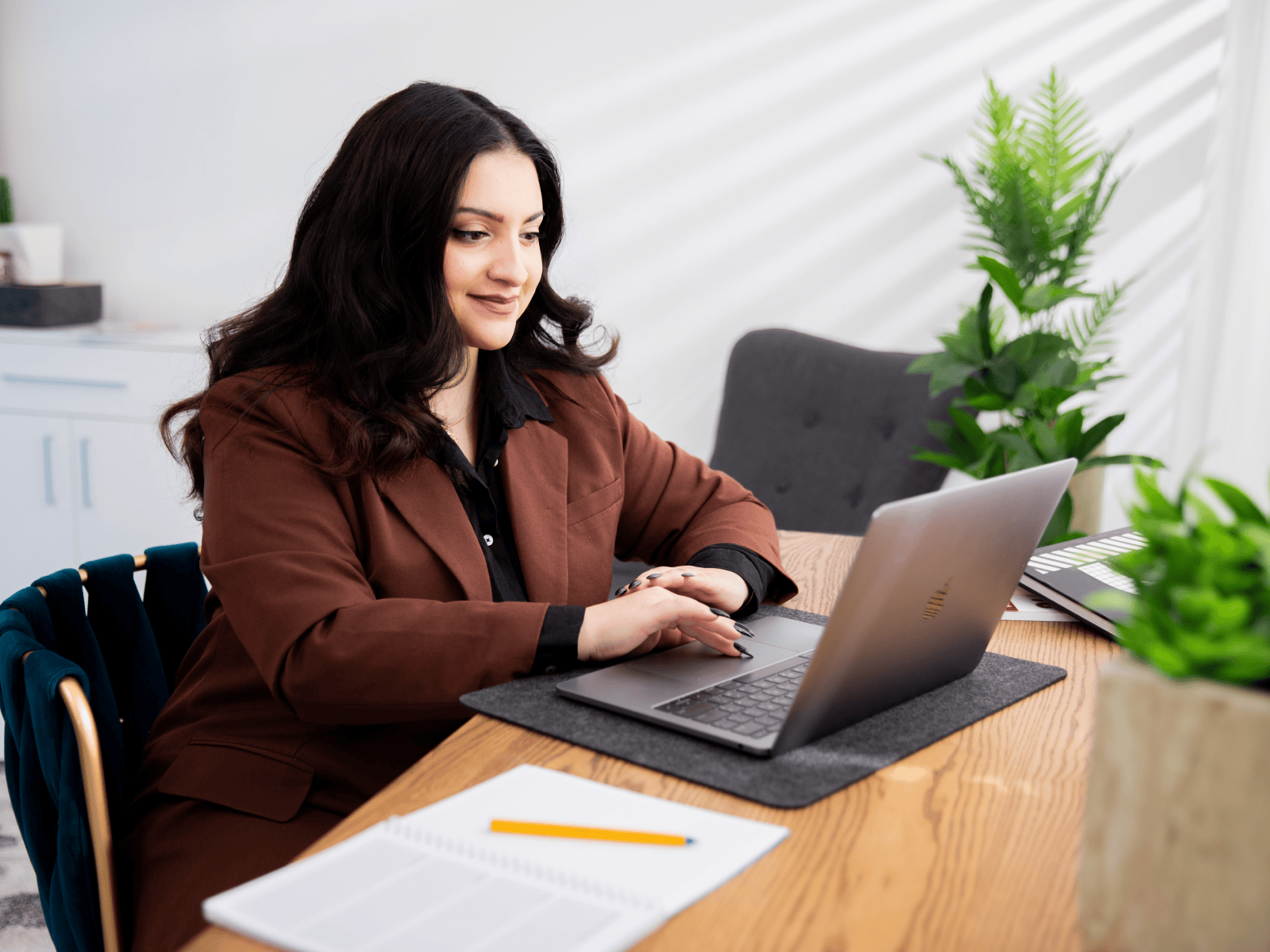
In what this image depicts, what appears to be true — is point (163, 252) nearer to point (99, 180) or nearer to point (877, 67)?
point (99, 180)

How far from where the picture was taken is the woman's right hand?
109 centimetres

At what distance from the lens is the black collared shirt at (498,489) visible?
1.32 meters

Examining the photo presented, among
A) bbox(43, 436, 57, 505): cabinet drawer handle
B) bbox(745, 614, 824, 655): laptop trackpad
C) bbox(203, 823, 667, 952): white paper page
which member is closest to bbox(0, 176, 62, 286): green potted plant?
bbox(43, 436, 57, 505): cabinet drawer handle

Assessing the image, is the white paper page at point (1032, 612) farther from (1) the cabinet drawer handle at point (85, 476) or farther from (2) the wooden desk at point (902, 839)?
(1) the cabinet drawer handle at point (85, 476)

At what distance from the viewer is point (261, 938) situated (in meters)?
0.62

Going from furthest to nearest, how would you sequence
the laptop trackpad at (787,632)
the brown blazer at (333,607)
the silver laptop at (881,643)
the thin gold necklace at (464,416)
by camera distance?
1. the thin gold necklace at (464,416)
2. the laptop trackpad at (787,632)
3. the brown blazer at (333,607)
4. the silver laptop at (881,643)

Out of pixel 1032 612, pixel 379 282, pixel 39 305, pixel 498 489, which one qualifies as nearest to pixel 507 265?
pixel 379 282

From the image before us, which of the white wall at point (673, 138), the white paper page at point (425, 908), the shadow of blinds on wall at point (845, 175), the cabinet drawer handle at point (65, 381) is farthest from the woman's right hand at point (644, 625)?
the cabinet drawer handle at point (65, 381)

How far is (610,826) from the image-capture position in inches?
29.6

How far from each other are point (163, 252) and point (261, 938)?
323 cm

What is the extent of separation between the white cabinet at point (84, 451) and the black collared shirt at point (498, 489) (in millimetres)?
1856

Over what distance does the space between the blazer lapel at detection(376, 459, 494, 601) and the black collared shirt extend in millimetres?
28

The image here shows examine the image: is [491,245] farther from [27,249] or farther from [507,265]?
[27,249]

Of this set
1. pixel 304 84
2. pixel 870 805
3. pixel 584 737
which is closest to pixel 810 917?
pixel 870 805
